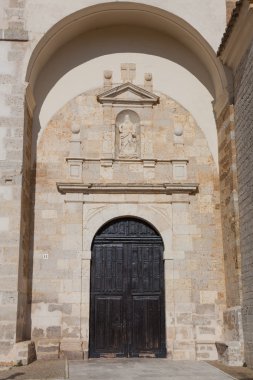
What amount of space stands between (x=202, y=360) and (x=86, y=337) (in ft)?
6.44

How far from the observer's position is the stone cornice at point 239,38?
7646 mm

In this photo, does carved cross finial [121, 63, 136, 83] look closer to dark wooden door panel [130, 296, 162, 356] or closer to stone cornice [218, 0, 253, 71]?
stone cornice [218, 0, 253, 71]

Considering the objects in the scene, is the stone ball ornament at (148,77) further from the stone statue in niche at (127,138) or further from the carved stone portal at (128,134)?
the stone statue in niche at (127,138)

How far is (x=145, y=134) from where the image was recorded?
9.70 meters

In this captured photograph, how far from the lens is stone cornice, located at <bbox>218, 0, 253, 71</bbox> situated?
25.1 ft

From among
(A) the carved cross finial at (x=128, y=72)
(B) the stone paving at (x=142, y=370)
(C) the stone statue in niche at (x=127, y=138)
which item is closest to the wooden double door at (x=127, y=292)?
(B) the stone paving at (x=142, y=370)

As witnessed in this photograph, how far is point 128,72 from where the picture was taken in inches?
393

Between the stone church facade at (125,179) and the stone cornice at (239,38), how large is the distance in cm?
3

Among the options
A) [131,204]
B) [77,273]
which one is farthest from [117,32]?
[77,273]

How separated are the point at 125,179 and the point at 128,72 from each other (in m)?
2.13

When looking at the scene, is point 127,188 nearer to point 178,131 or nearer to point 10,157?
point 178,131

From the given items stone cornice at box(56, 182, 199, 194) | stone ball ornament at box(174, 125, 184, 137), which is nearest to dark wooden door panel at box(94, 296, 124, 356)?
stone cornice at box(56, 182, 199, 194)

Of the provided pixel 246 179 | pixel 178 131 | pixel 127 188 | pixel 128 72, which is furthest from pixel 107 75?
pixel 246 179

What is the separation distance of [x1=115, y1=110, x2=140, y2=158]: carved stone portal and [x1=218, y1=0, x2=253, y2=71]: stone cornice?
198 centimetres
